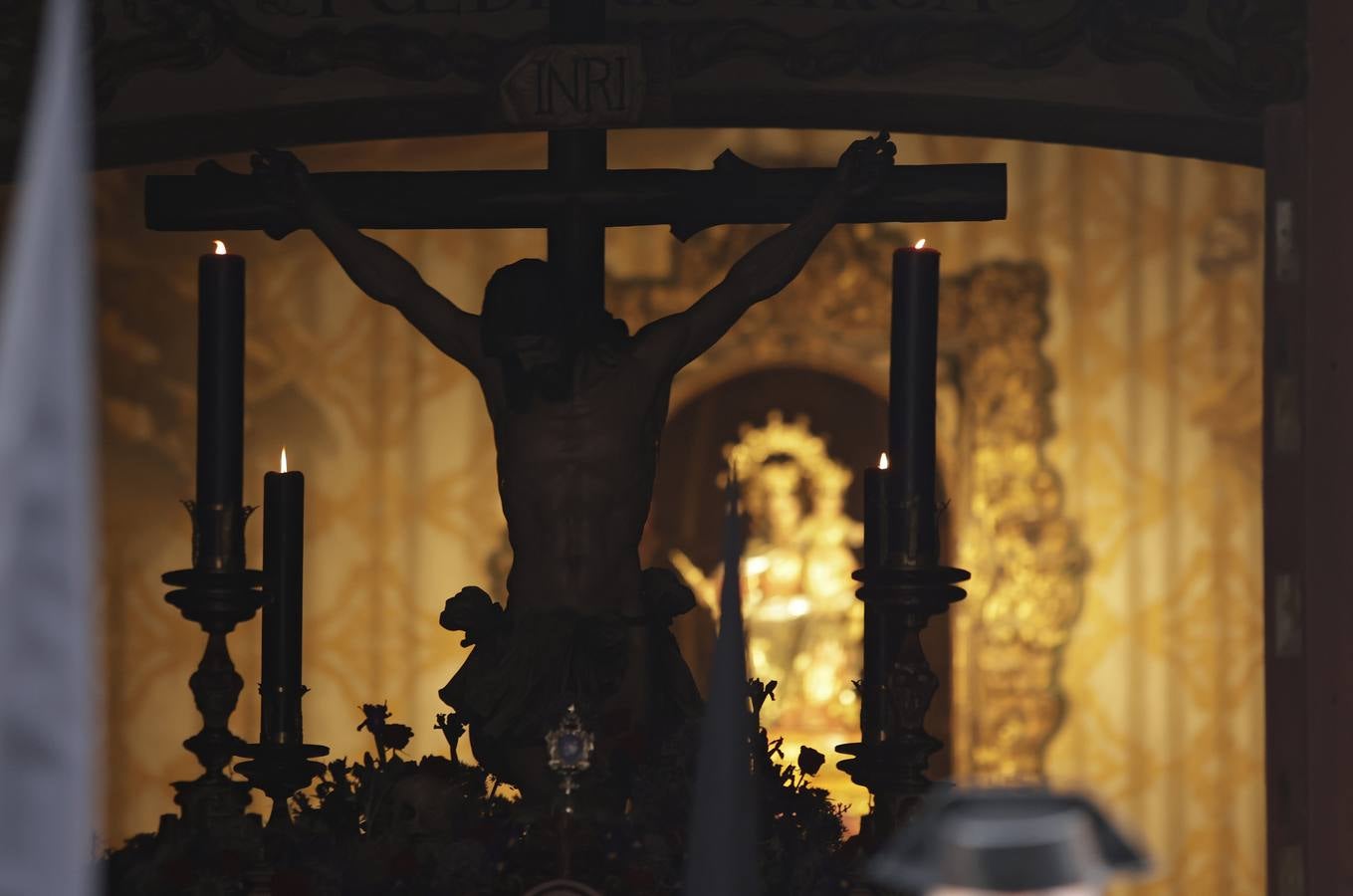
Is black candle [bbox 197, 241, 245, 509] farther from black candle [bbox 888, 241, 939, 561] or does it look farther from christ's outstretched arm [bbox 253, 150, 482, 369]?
black candle [bbox 888, 241, 939, 561]

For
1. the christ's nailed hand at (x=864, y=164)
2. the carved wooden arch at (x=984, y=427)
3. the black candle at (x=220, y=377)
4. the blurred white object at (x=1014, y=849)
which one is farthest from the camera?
the carved wooden arch at (x=984, y=427)

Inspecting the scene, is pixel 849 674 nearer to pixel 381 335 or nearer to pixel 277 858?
pixel 381 335

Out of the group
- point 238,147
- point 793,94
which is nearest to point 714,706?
point 793,94

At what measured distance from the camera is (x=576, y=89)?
260cm

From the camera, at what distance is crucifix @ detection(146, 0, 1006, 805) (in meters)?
2.32

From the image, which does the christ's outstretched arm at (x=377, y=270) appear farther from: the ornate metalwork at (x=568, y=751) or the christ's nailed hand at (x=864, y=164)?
the ornate metalwork at (x=568, y=751)

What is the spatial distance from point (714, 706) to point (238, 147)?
2.98 metres

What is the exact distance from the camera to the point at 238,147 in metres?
3.71

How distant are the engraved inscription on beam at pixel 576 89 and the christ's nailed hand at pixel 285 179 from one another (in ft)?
0.99

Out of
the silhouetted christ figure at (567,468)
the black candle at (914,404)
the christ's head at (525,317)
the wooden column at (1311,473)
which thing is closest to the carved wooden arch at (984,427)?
the wooden column at (1311,473)

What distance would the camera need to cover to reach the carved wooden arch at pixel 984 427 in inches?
170

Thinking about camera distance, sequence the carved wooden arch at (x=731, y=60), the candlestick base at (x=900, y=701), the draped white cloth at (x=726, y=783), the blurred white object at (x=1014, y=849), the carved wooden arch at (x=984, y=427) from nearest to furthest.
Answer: the blurred white object at (x=1014, y=849) → the draped white cloth at (x=726, y=783) → the candlestick base at (x=900, y=701) → the carved wooden arch at (x=731, y=60) → the carved wooden arch at (x=984, y=427)

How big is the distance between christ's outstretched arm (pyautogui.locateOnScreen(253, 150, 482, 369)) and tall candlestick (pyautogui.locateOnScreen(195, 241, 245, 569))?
0.32 metres

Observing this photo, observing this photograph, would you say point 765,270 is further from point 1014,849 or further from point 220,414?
point 1014,849
